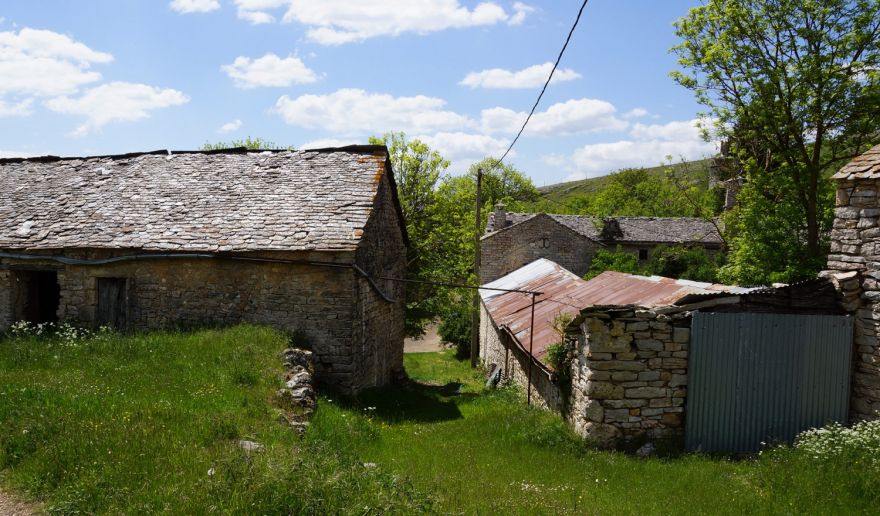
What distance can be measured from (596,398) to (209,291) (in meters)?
8.25

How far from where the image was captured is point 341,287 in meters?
11.6

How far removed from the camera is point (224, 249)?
11.9 meters

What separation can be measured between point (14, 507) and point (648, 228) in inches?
1488

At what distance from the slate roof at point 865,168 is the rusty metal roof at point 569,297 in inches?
89.4

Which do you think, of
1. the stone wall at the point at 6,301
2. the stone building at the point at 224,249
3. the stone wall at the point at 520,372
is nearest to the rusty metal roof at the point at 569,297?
the stone wall at the point at 520,372

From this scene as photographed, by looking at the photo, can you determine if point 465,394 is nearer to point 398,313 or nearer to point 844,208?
point 398,313

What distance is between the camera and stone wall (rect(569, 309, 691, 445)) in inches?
318

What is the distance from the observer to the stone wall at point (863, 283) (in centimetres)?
834

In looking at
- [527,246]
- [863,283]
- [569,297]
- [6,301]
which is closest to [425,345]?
[527,246]

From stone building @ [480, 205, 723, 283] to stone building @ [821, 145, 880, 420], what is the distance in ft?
74.7

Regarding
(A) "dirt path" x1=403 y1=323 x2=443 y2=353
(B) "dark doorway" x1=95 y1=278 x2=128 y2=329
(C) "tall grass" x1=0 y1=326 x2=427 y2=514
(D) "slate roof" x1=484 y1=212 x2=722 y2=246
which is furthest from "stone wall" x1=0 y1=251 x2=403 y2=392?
(D) "slate roof" x1=484 y1=212 x2=722 y2=246

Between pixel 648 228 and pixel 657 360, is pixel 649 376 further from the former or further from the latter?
pixel 648 228

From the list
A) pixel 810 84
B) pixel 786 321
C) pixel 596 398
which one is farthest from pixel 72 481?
pixel 810 84

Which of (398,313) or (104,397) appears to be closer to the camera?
(104,397)
